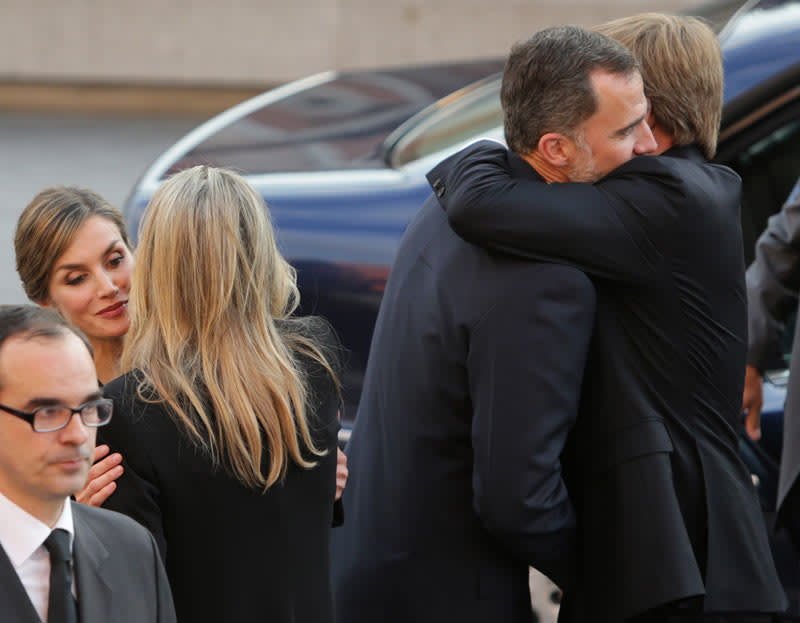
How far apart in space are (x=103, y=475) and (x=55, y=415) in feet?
1.10

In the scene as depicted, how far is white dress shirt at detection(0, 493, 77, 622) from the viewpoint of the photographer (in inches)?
68.3

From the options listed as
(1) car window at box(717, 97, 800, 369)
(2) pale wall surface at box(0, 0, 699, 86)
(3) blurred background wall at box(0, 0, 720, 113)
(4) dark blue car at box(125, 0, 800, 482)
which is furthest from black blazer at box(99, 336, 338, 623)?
(2) pale wall surface at box(0, 0, 699, 86)

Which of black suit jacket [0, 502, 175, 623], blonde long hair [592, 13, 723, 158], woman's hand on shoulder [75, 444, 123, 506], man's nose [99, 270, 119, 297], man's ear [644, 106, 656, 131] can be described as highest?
blonde long hair [592, 13, 723, 158]

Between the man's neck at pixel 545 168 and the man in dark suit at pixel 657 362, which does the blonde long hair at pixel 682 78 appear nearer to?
the man in dark suit at pixel 657 362

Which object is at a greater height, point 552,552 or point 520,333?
point 520,333

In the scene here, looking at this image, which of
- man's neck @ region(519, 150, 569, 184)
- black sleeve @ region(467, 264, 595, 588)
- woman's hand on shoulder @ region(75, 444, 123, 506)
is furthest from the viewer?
man's neck @ region(519, 150, 569, 184)

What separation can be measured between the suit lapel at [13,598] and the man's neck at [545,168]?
119 centimetres

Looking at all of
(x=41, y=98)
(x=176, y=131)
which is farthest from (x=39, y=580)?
(x=41, y=98)

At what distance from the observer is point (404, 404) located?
2.42 m

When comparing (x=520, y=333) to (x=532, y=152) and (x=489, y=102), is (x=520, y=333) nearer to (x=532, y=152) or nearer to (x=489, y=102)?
(x=532, y=152)

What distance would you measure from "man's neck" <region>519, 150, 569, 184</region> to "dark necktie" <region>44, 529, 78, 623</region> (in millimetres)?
1100

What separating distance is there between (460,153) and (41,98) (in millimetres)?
7700

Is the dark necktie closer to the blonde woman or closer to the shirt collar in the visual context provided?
the shirt collar

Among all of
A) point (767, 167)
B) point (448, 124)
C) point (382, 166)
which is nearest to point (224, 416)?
point (382, 166)
